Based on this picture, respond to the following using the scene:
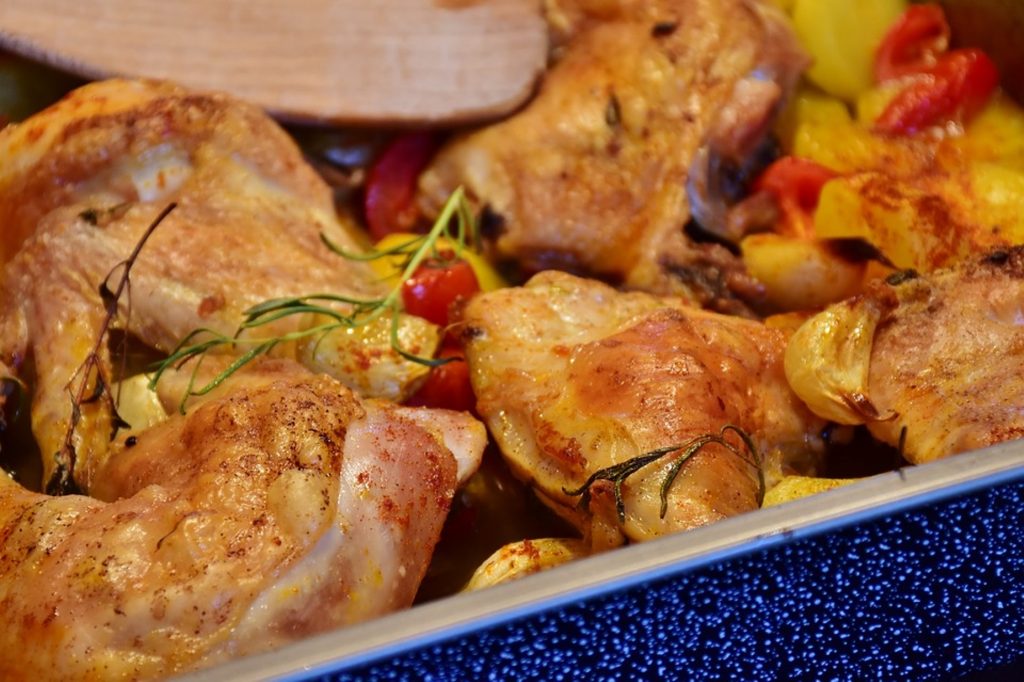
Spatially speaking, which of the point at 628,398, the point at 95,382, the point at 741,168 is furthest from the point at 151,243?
the point at 741,168

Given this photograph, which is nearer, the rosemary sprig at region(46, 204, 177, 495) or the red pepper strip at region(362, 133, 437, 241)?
the rosemary sprig at region(46, 204, 177, 495)

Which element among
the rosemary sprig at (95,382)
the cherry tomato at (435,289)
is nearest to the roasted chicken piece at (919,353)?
the cherry tomato at (435,289)

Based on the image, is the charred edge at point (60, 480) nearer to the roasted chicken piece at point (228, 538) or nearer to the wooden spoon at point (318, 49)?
the roasted chicken piece at point (228, 538)

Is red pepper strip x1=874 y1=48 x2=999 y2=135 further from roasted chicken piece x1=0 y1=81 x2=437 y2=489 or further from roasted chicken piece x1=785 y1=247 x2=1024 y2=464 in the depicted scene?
roasted chicken piece x1=0 y1=81 x2=437 y2=489

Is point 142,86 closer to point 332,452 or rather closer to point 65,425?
point 65,425

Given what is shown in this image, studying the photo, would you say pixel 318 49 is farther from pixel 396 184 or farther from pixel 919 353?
pixel 919 353

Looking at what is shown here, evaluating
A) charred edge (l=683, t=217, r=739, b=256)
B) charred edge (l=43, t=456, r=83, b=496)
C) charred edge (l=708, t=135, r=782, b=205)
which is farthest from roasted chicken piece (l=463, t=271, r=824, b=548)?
charred edge (l=43, t=456, r=83, b=496)

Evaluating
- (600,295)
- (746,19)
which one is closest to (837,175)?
(746,19)

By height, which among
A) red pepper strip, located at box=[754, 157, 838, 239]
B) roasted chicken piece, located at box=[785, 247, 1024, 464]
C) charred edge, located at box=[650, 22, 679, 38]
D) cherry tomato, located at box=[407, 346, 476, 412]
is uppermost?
charred edge, located at box=[650, 22, 679, 38]

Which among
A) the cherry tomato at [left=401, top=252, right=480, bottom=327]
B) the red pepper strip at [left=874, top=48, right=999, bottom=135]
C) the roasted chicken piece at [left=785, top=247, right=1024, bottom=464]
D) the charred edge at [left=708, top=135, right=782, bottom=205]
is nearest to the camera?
the roasted chicken piece at [left=785, top=247, right=1024, bottom=464]
